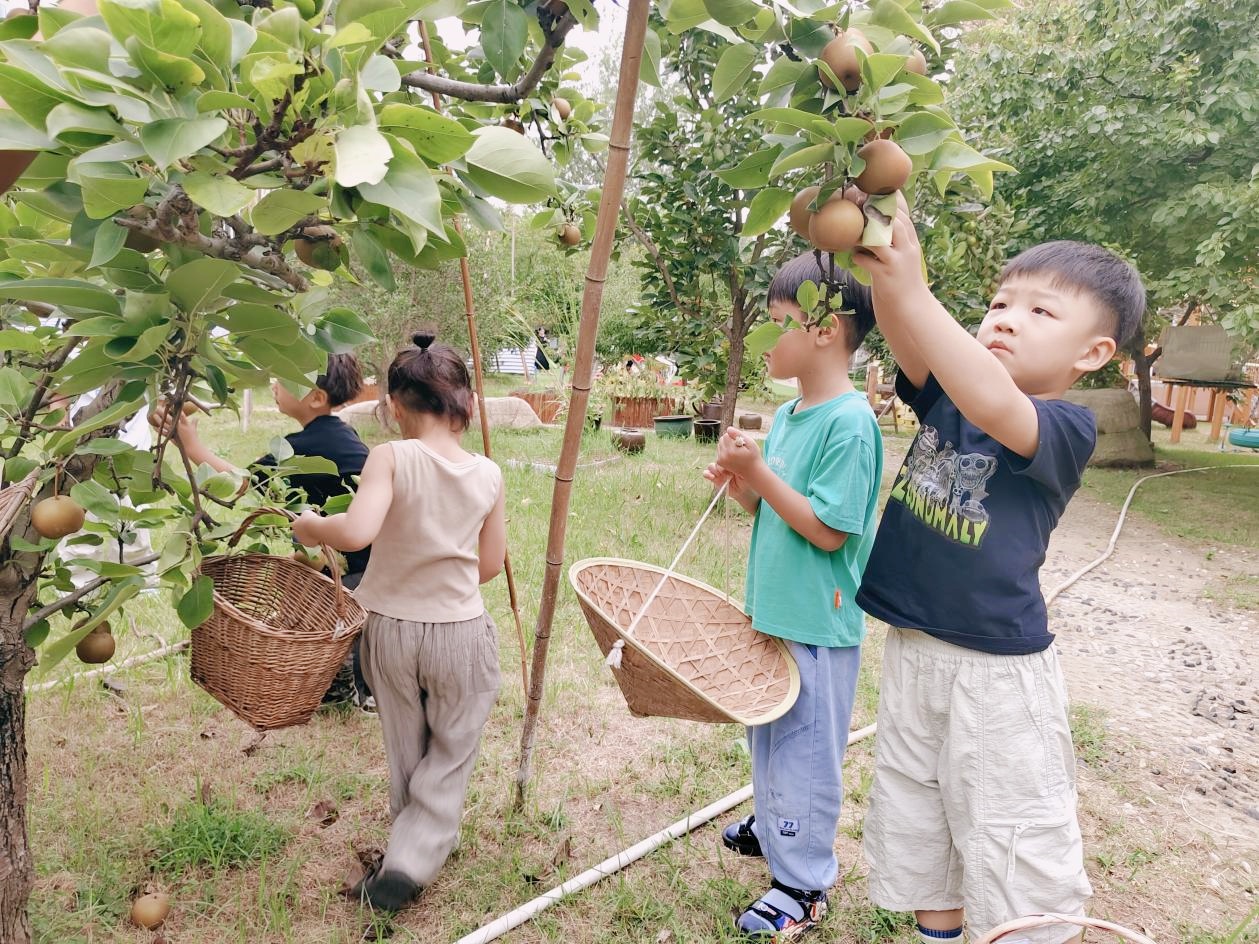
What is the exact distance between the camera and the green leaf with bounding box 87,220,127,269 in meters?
0.81

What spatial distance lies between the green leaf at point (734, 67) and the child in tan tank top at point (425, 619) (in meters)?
0.99

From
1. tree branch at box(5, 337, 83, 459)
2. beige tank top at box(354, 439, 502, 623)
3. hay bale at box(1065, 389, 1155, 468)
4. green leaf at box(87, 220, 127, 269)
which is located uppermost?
green leaf at box(87, 220, 127, 269)

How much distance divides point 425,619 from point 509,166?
118cm

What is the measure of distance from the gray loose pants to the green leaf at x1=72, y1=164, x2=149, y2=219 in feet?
4.08

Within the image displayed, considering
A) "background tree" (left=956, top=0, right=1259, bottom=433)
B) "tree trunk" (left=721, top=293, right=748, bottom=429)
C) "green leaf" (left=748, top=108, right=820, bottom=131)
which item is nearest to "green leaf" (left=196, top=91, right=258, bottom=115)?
"green leaf" (left=748, top=108, right=820, bottom=131)

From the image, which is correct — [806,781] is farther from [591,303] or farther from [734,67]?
[734,67]

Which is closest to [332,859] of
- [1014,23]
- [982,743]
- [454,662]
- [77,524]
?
[454,662]

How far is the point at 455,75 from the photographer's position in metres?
1.71

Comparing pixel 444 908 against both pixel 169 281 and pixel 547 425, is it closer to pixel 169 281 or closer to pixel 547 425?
pixel 169 281

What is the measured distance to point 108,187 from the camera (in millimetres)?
725

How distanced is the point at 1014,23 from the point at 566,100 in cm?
977

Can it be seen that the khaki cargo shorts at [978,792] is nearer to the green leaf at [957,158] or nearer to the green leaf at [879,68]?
the green leaf at [957,158]

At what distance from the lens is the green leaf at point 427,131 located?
0.77 meters

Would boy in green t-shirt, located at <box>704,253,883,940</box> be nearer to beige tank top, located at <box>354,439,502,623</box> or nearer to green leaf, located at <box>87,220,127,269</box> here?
beige tank top, located at <box>354,439,502,623</box>
